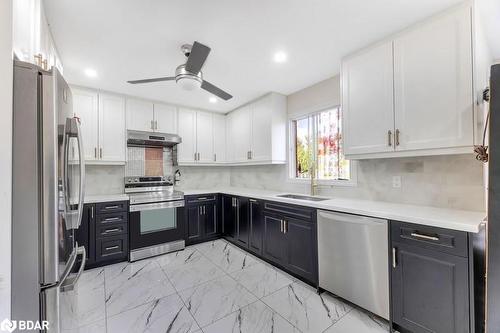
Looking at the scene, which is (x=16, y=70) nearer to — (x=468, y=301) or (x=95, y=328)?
(x=95, y=328)

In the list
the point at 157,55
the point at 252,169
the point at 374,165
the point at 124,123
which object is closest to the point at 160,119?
the point at 124,123

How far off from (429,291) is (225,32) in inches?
99.9

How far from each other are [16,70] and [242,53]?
1743mm

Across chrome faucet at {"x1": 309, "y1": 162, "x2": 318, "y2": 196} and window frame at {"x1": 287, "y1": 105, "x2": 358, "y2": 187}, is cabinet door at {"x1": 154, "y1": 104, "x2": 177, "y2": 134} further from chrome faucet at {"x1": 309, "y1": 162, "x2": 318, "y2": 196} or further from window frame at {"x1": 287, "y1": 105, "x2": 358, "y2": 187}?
chrome faucet at {"x1": 309, "y1": 162, "x2": 318, "y2": 196}

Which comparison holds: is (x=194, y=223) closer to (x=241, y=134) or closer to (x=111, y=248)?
(x=111, y=248)

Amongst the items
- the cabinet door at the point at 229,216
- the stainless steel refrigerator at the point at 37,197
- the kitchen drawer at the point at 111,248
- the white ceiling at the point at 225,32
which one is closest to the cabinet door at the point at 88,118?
the white ceiling at the point at 225,32

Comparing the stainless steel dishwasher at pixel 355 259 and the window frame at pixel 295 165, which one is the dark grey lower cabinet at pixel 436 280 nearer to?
the stainless steel dishwasher at pixel 355 259

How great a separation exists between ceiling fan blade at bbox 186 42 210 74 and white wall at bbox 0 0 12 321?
3.37ft

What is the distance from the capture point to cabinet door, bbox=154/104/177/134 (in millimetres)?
3561

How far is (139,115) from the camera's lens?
3.41 meters

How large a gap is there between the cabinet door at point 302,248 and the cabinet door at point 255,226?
1.65 ft

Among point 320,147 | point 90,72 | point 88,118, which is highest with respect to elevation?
point 90,72

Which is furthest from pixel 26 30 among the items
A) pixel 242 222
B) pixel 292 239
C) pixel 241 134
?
pixel 241 134

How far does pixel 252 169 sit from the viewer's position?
4.11m
